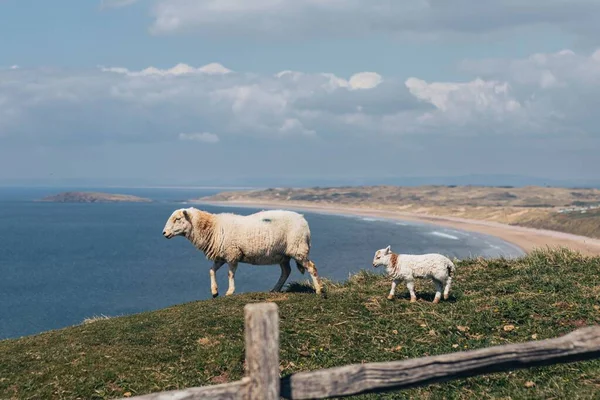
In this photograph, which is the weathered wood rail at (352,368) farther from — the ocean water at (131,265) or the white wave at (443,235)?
the white wave at (443,235)

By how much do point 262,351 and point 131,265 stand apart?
329 feet

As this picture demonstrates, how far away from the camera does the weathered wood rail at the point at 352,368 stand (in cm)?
597

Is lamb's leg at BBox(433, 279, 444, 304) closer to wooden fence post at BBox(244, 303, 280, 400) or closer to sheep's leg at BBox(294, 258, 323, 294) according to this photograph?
sheep's leg at BBox(294, 258, 323, 294)

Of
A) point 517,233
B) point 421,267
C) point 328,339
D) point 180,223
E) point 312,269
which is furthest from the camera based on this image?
point 517,233

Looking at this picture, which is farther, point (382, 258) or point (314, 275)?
point (314, 275)

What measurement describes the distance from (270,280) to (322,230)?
6912 centimetres

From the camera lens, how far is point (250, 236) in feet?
60.1

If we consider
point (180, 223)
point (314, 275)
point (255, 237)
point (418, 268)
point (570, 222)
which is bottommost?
point (570, 222)

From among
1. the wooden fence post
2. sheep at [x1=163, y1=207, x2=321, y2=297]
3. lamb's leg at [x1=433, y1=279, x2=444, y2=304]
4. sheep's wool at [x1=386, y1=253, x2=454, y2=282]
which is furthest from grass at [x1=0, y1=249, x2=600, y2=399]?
the wooden fence post

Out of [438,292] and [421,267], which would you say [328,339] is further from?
[438,292]

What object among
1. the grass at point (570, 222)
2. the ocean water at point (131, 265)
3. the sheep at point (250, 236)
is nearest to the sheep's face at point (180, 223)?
the sheep at point (250, 236)

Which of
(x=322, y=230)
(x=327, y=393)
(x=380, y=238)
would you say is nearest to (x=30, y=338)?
(x=327, y=393)

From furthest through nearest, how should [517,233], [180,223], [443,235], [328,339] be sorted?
[443,235]
[517,233]
[180,223]
[328,339]

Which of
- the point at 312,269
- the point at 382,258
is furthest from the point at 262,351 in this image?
the point at 312,269
